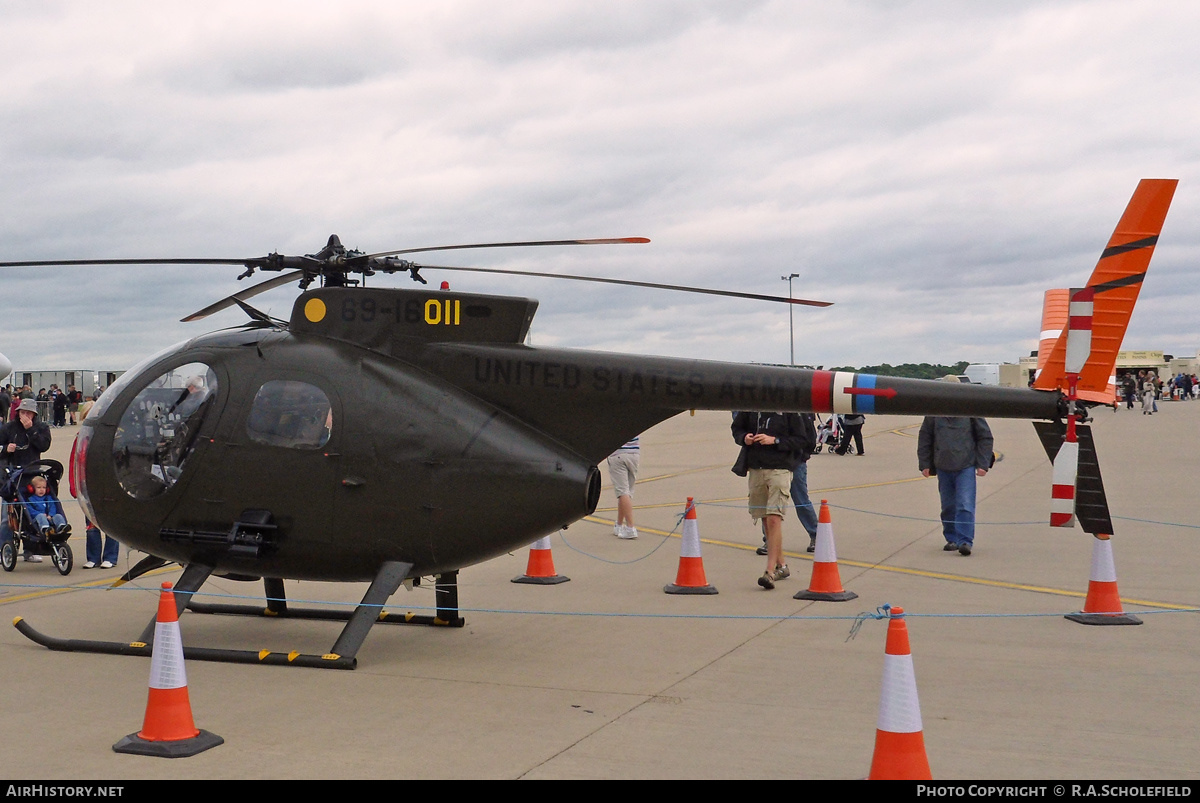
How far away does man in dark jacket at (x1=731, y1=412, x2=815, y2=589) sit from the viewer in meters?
9.87

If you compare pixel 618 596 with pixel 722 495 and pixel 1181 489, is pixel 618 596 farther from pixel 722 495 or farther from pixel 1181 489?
pixel 1181 489

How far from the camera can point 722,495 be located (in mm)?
18609

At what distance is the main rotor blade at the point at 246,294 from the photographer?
830 cm

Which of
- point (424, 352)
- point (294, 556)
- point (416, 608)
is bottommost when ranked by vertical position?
point (416, 608)

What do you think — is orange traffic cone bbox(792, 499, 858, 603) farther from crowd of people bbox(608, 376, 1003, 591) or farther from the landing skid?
the landing skid

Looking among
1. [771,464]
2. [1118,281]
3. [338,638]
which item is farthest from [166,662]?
[1118,281]

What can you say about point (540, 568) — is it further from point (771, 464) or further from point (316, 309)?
point (316, 309)

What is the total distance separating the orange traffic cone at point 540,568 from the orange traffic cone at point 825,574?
243 centimetres

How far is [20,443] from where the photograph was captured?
1168 centimetres

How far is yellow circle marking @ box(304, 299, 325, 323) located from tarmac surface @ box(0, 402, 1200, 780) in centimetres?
205

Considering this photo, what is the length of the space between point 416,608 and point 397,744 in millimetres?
3893

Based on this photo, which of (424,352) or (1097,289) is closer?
(1097,289)

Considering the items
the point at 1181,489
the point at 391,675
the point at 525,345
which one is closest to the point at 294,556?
the point at 391,675

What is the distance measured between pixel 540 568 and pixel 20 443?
5.97m
